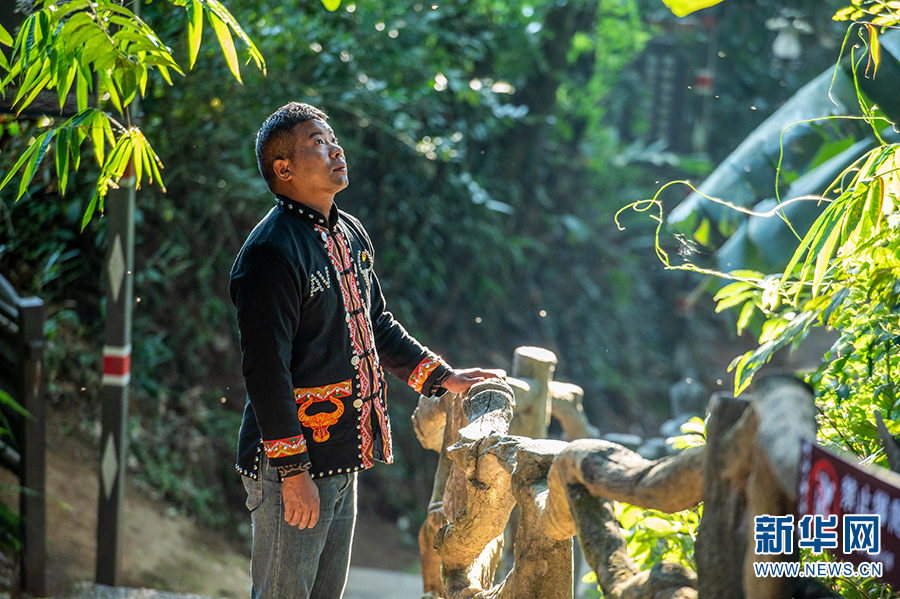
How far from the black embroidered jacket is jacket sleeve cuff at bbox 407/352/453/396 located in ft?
0.37

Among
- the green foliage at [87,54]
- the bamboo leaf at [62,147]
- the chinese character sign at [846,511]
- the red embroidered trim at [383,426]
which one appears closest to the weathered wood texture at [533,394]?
the red embroidered trim at [383,426]

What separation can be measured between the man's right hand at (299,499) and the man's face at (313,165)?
1.93ft

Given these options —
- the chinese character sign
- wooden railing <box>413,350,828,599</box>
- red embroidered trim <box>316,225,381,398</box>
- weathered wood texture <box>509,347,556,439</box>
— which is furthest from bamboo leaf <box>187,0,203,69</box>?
weathered wood texture <box>509,347,556,439</box>

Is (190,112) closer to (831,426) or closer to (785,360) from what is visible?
(831,426)

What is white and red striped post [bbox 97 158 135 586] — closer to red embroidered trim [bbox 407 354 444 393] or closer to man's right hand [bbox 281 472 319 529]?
red embroidered trim [bbox 407 354 444 393]

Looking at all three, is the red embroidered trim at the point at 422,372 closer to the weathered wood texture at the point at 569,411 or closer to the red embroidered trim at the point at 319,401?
the red embroidered trim at the point at 319,401

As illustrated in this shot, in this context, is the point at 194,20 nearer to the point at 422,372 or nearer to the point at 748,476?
the point at 422,372

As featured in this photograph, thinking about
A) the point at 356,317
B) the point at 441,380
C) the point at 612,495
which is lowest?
the point at 612,495

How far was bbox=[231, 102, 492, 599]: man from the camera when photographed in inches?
57.9

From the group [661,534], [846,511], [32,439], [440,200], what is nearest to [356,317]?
[661,534]

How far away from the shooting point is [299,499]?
1485 mm

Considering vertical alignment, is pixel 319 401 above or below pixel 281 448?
above

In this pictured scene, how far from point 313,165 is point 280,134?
3.8 inches

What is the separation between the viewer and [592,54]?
8.27 m
